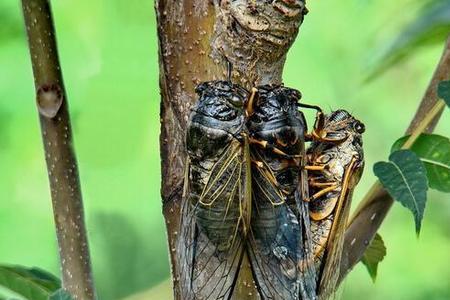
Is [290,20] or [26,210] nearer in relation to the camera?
[290,20]

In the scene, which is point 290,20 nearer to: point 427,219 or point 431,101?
point 431,101

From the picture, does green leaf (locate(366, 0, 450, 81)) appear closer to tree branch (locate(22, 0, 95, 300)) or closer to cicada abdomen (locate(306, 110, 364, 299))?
cicada abdomen (locate(306, 110, 364, 299))

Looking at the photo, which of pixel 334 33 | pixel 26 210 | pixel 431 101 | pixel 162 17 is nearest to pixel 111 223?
pixel 26 210

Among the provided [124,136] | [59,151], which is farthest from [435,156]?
[124,136]

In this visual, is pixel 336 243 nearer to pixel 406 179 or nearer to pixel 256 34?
pixel 406 179

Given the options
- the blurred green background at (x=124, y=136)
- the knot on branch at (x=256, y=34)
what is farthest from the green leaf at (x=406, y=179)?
the blurred green background at (x=124, y=136)

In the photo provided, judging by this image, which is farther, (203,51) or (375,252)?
(375,252)
